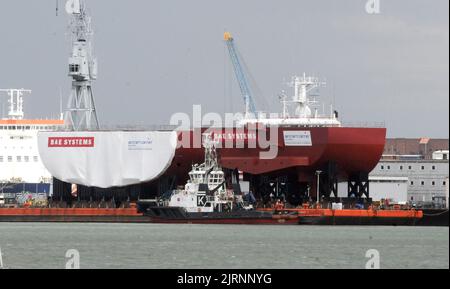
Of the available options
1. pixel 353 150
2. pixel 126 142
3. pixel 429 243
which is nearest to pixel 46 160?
pixel 126 142

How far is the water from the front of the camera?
5925 centimetres

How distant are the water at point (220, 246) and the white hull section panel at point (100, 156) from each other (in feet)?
15.5

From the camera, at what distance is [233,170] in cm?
9644

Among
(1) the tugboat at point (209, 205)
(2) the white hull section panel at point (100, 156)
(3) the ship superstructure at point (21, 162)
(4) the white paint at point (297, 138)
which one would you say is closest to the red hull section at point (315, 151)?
(4) the white paint at point (297, 138)

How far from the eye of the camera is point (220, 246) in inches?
2739

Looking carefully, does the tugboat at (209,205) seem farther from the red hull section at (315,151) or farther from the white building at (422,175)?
the white building at (422,175)

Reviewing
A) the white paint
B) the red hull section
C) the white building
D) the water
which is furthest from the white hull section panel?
the white building

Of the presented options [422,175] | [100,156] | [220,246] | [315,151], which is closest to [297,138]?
[315,151]

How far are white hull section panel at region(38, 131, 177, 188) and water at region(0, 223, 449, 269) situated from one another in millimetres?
4713

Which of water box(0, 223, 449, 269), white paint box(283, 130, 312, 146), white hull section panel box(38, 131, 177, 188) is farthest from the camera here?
white hull section panel box(38, 131, 177, 188)

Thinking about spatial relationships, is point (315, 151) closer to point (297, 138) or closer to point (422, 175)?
point (297, 138)

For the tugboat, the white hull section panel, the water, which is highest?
the white hull section panel

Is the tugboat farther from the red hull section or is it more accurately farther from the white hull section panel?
the white hull section panel

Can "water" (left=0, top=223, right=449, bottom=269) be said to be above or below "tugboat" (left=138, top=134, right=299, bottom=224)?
below
